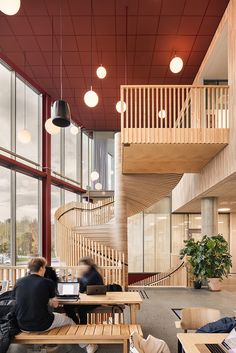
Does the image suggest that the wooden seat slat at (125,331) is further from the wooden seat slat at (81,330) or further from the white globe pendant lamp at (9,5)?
the white globe pendant lamp at (9,5)

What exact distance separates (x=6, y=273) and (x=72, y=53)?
4981mm

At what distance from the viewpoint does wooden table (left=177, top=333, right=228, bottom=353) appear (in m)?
2.66

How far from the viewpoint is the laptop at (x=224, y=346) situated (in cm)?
248

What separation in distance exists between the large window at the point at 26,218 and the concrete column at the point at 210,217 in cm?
492

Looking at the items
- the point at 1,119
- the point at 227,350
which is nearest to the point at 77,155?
the point at 1,119

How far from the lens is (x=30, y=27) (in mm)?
7145

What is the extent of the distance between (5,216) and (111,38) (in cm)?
478

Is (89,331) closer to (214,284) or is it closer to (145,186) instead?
(214,284)

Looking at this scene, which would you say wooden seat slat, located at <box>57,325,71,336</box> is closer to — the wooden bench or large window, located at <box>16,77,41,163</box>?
the wooden bench

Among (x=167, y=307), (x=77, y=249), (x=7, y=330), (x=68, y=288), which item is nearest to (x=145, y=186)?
(x=77, y=249)

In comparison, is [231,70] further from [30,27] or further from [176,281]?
[176,281]

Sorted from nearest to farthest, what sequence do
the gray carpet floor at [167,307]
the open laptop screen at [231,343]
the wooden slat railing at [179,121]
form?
1. the open laptop screen at [231,343]
2. the gray carpet floor at [167,307]
3. the wooden slat railing at [179,121]

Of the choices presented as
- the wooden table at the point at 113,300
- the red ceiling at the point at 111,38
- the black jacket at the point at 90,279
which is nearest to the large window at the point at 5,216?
the red ceiling at the point at 111,38

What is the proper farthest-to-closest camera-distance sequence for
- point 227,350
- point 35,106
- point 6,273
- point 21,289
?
point 35,106
point 6,273
point 21,289
point 227,350
